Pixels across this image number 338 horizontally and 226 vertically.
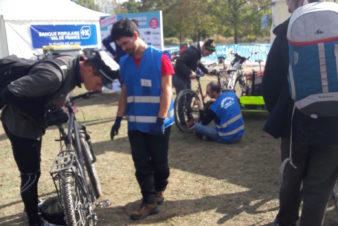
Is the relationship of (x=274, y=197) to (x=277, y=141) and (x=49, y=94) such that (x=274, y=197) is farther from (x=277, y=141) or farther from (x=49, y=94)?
(x=49, y=94)

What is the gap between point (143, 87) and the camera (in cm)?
346

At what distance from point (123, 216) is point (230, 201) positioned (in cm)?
119

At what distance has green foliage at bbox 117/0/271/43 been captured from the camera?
3128cm

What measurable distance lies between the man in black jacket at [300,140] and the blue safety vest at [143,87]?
1134 mm

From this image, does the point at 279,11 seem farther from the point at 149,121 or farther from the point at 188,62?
the point at 149,121

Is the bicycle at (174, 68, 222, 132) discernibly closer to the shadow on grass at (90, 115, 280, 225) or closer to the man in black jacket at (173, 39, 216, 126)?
the man in black jacket at (173, 39, 216, 126)

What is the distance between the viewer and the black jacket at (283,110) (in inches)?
91.2

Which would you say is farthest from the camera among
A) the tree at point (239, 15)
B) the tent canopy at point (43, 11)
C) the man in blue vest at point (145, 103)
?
the tree at point (239, 15)

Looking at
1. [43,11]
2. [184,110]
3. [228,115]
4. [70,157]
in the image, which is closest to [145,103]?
[70,157]

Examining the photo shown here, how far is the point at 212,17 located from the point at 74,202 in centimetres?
3091

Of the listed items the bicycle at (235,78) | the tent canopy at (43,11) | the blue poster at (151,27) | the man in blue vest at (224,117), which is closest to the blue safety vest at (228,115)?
the man in blue vest at (224,117)

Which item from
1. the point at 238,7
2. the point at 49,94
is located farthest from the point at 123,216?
the point at 238,7

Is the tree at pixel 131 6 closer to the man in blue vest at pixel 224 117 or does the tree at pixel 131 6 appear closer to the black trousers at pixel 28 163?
the man in blue vest at pixel 224 117

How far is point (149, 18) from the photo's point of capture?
10.9 metres
